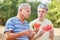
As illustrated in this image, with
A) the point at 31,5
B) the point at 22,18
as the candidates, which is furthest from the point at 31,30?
the point at 31,5

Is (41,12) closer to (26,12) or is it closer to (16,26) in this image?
(26,12)

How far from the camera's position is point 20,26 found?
5.74ft

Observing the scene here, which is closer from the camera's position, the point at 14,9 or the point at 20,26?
the point at 20,26

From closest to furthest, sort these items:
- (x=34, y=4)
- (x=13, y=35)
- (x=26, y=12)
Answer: (x=13, y=35)
(x=26, y=12)
(x=34, y=4)

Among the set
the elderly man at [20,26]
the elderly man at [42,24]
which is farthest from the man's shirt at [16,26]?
the elderly man at [42,24]

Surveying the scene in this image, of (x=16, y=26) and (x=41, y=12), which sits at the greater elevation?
(x=41, y=12)

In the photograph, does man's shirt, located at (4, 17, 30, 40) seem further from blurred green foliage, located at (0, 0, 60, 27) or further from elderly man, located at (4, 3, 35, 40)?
blurred green foliage, located at (0, 0, 60, 27)

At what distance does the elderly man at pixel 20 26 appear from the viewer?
168 cm

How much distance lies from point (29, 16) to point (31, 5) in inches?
6.9

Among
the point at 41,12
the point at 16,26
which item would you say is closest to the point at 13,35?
the point at 16,26

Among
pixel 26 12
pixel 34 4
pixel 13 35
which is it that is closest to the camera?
pixel 13 35

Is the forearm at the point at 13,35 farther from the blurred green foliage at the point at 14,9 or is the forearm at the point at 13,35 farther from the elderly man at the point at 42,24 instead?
the blurred green foliage at the point at 14,9

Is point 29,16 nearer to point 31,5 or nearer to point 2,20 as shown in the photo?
point 31,5

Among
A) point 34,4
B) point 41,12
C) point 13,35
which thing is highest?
point 34,4
